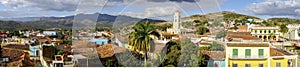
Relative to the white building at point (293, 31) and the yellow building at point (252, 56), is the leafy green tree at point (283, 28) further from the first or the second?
the yellow building at point (252, 56)

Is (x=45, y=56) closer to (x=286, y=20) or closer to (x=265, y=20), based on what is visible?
(x=265, y=20)

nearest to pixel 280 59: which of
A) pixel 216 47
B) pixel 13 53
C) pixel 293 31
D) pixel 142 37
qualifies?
pixel 216 47

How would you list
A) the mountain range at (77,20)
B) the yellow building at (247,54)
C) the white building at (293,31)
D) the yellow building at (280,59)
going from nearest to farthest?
1. the mountain range at (77,20)
2. the yellow building at (247,54)
3. the yellow building at (280,59)
4. the white building at (293,31)

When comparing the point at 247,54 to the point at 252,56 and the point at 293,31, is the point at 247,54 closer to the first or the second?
the point at 252,56

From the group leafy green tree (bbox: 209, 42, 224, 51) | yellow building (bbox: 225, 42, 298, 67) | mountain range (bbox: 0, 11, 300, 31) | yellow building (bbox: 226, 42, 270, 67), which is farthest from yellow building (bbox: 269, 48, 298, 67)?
mountain range (bbox: 0, 11, 300, 31)

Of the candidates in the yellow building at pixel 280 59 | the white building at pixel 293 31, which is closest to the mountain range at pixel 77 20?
the white building at pixel 293 31

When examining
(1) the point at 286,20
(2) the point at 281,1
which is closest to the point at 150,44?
(2) the point at 281,1
